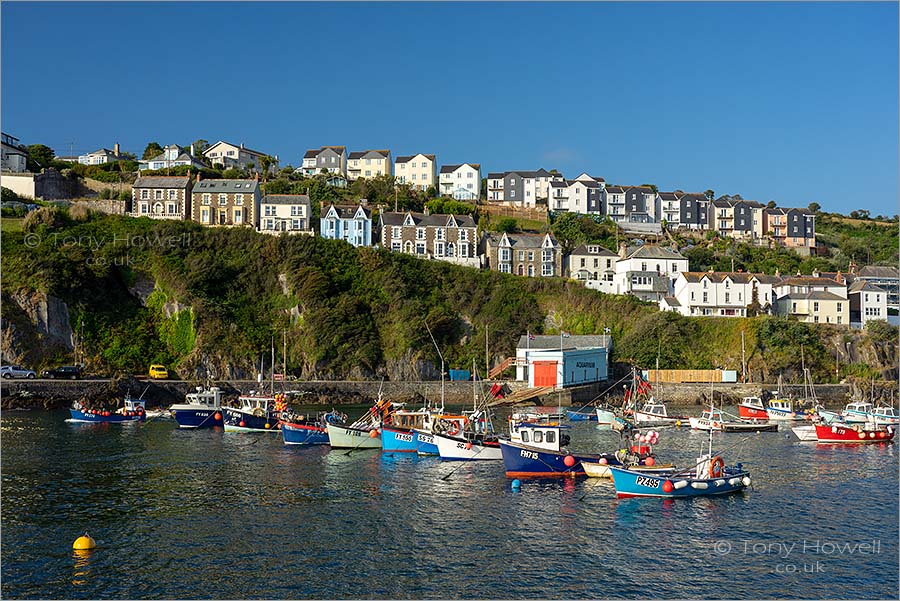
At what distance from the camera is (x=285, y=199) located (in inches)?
3757

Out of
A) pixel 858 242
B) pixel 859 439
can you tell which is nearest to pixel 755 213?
pixel 858 242

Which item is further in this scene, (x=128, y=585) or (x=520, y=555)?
(x=520, y=555)

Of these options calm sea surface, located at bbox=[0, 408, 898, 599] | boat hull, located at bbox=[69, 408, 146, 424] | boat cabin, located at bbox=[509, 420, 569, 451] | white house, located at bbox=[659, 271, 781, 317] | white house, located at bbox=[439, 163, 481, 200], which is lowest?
calm sea surface, located at bbox=[0, 408, 898, 599]

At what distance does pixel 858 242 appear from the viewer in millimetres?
121625

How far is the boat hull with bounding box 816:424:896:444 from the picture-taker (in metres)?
49.0

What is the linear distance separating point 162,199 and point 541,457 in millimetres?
71675

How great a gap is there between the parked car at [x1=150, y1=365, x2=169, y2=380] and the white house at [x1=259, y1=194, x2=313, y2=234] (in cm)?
2657

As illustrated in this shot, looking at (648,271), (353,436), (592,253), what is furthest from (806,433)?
(592,253)

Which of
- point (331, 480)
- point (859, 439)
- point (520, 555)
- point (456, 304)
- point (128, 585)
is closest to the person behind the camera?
point (128, 585)

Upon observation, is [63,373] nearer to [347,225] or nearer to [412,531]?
[347,225]

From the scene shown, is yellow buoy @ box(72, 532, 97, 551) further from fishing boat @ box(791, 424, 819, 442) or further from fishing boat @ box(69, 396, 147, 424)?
fishing boat @ box(791, 424, 819, 442)

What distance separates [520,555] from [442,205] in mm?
83757

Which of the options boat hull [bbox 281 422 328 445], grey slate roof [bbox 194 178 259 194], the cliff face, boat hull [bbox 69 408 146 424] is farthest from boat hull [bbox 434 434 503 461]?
grey slate roof [bbox 194 178 259 194]

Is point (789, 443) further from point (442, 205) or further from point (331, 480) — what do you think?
point (442, 205)
